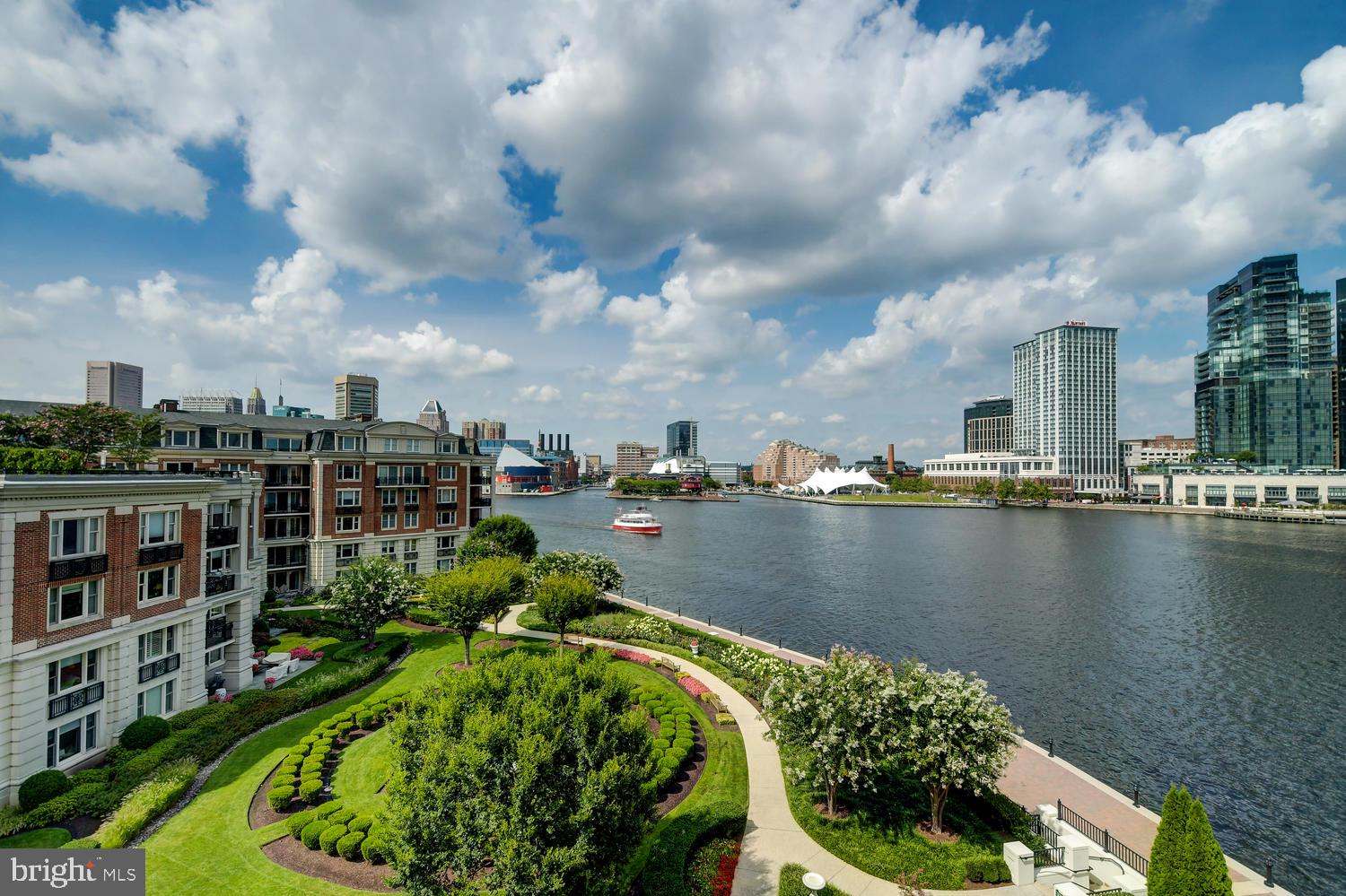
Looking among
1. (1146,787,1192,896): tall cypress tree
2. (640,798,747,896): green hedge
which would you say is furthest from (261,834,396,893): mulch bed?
(1146,787,1192,896): tall cypress tree

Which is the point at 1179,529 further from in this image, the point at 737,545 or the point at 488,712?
the point at 488,712

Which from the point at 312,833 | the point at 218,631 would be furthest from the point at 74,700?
the point at 312,833

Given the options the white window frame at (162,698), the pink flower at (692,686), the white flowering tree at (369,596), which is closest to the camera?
the white window frame at (162,698)

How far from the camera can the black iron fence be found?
771 inches

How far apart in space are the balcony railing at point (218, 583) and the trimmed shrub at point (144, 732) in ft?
24.0

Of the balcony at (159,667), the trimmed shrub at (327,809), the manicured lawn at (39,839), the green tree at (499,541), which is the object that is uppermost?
the green tree at (499,541)

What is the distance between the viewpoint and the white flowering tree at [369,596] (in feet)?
132

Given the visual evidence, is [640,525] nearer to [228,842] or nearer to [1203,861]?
[228,842]

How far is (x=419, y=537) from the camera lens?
6234 centimetres

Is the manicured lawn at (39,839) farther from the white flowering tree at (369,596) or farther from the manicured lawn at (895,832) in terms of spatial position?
the manicured lawn at (895,832)

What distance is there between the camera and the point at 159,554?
2761 centimetres

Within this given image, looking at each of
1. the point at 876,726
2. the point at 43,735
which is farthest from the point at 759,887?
the point at 43,735

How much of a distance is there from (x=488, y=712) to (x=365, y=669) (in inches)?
972

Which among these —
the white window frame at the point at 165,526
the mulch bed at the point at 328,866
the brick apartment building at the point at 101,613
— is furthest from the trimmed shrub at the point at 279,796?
the white window frame at the point at 165,526
